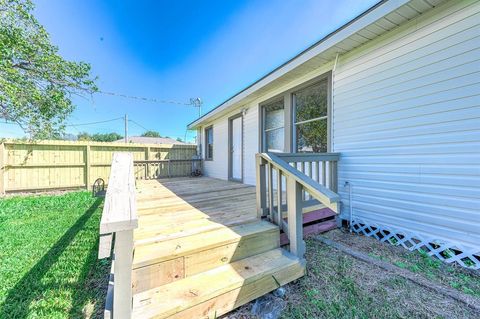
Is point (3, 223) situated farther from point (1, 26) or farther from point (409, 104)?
point (409, 104)

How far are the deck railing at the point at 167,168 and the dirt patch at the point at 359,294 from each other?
742 cm

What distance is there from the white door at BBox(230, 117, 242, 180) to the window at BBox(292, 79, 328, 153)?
7.84 feet

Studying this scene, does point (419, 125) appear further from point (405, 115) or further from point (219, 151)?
point (219, 151)

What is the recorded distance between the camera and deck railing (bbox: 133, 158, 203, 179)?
8256mm

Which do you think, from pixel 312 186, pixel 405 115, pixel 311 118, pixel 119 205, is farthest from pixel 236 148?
pixel 119 205

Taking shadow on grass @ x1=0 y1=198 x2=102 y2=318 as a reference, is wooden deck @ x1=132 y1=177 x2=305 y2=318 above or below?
above

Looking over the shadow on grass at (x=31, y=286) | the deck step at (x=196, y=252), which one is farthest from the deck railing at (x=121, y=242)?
the shadow on grass at (x=31, y=286)

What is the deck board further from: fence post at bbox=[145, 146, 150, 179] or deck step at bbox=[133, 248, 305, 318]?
fence post at bbox=[145, 146, 150, 179]

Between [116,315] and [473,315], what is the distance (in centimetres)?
250

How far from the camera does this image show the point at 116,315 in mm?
1145

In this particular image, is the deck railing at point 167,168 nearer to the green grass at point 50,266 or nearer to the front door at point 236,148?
the front door at point 236,148

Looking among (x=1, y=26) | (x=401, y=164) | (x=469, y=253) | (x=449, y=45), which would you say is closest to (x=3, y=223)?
(x=1, y=26)

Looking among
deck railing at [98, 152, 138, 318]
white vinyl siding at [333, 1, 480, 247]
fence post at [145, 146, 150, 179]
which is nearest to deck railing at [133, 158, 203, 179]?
fence post at [145, 146, 150, 179]

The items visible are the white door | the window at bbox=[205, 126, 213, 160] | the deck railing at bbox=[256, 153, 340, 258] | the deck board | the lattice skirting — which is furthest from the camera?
the window at bbox=[205, 126, 213, 160]
